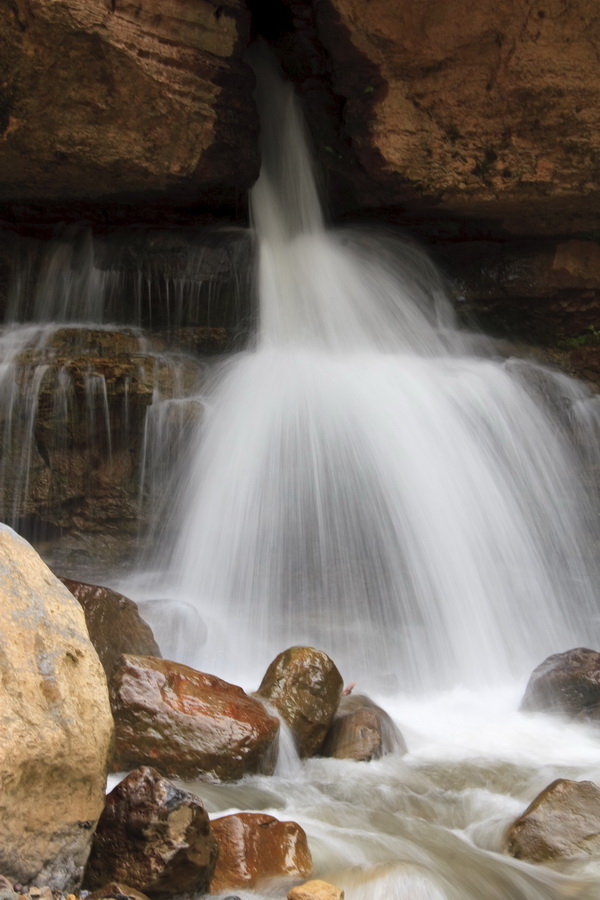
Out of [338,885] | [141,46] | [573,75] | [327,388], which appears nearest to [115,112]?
[141,46]

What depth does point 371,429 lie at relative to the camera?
7.43 metres

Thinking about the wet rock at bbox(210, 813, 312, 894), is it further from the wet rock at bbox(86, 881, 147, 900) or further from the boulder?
the boulder

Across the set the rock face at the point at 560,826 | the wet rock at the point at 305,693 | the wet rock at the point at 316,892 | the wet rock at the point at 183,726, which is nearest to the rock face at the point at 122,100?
the wet rock at the point at 305,693

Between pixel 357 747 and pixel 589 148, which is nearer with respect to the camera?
pixel 357 747

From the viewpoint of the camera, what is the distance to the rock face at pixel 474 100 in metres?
8.40

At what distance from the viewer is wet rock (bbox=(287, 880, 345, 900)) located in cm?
273

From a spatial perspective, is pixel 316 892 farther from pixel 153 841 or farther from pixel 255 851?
pixel 153 841

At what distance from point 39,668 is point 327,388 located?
5601 millimetres

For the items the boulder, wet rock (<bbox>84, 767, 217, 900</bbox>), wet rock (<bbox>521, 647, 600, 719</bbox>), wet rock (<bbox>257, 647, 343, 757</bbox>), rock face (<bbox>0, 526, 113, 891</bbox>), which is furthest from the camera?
wet rock (<bbox>521, 647, 600, 719</bbox>)

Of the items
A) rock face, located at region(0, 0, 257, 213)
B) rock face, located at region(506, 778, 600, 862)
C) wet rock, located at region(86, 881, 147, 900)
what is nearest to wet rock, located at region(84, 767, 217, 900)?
wet rock, located at region(86, 881, 147, 900)

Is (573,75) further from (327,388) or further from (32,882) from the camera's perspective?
(32,882)

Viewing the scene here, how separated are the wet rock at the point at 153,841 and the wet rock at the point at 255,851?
0.46ft

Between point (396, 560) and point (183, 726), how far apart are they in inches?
123

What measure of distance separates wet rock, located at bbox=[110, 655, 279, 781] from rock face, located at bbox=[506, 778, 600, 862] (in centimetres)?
126
